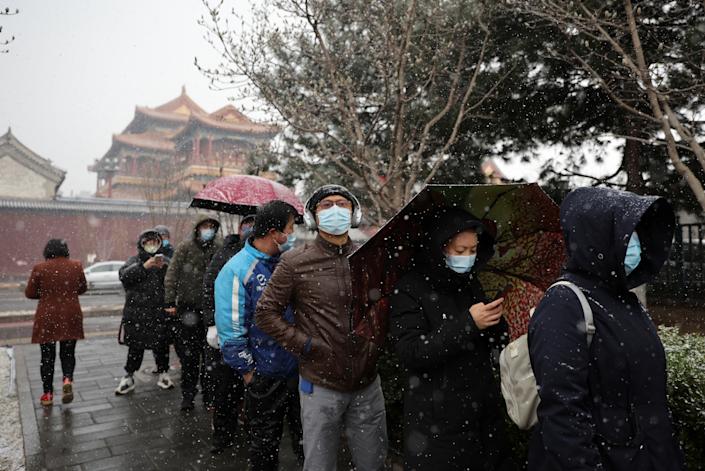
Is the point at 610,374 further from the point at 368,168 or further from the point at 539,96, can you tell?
the point at 539,96

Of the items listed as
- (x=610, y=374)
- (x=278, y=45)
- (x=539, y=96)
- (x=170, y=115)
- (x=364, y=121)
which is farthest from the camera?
(x=170, y=115)

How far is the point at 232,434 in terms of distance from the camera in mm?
4266

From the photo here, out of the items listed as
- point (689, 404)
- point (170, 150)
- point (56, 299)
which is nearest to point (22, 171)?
point (170, 150)

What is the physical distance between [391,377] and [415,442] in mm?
1744

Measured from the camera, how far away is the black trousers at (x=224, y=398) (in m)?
4.18

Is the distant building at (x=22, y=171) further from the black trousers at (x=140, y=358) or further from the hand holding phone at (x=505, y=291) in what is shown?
the hand holding phone at (x=505, y=291)

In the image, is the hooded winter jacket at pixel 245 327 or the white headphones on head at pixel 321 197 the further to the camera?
the hooded winter jacket at pixel 245 327

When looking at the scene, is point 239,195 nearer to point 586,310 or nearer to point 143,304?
point 143,304

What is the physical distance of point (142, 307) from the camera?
5.76 m

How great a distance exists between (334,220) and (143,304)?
382cm

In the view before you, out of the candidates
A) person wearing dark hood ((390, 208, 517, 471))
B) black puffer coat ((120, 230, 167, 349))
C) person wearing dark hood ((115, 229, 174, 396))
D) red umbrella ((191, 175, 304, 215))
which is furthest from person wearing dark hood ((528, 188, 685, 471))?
black puffer coat ((120, 230, 167, 349))

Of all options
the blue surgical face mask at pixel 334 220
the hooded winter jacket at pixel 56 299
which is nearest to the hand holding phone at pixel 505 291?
the blue surgical face mask at pixel 334 220

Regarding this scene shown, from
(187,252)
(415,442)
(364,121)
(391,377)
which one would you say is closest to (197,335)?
(187,252)

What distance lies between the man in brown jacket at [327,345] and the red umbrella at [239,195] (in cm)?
194
